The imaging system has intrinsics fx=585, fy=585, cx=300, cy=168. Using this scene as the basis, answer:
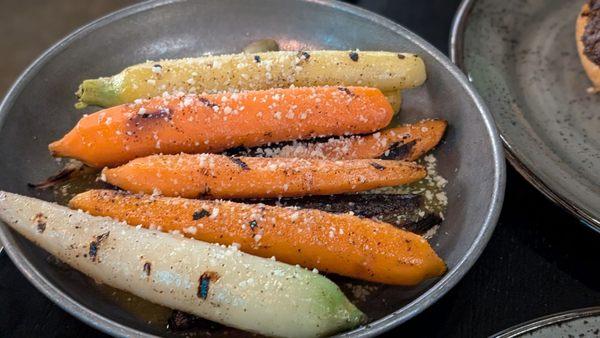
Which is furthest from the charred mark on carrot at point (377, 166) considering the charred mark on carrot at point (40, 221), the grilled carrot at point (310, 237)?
the charred mark on carrot at point (40, 221)

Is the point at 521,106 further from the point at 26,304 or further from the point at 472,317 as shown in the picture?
the point at 26,304

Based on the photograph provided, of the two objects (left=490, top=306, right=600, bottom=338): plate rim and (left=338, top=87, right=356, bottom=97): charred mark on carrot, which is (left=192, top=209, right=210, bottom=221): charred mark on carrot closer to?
(left=338, top=87, right=356, bottom=97): charred mark on carrot

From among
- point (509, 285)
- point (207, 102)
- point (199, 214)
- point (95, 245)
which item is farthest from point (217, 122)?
point (509, 285)

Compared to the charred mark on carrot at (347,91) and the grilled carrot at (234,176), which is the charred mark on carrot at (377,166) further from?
the charred mark on carrot at (347,91)

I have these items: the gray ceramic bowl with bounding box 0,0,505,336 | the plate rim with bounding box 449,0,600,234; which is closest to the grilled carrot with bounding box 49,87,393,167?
the gray ceramic bowl with bounding box 0,0,505,336

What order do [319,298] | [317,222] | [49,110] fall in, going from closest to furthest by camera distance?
[319,298] → [317,222] → [49,110]

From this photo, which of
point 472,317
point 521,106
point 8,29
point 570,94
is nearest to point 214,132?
point 472,317

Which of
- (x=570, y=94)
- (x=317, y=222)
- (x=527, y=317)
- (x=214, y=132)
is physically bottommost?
(x=527, y=317)

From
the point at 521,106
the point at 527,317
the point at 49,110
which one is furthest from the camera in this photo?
the point at 521,106
